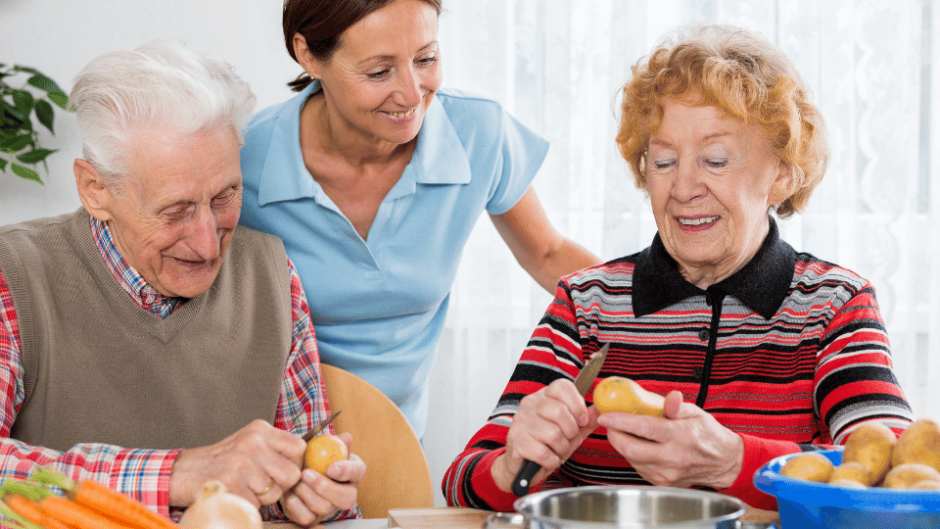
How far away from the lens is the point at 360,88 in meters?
1.64

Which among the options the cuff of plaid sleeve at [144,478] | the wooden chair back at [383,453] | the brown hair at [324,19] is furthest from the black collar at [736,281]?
the cuff of plaid sleeve at [144,478]

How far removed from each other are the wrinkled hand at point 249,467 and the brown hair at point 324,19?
795mm

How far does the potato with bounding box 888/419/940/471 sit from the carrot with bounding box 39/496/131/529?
79 centimetres

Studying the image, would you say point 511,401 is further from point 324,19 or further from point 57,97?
point 57,97

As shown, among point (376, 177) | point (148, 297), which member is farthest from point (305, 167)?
point (148, 297)

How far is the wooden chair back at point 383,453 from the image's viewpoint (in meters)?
1.50

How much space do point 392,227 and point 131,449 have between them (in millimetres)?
775

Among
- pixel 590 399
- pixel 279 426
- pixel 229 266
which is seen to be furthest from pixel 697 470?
pixel 229 266

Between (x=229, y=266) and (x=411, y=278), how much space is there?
410mm

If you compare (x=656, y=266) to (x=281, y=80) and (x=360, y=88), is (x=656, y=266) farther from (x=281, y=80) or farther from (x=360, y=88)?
(x=281, y=80)

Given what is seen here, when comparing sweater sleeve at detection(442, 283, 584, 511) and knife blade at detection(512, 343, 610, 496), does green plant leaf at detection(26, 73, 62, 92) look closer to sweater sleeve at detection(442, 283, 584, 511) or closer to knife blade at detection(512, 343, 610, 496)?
sweater sleeve at detection(442, 283, 584, 511)

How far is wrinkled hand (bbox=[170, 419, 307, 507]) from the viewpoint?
112 centimetres

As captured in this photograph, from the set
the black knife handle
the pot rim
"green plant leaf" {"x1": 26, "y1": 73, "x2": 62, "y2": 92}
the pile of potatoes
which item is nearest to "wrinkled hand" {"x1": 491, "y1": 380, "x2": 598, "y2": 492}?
the black knife handle

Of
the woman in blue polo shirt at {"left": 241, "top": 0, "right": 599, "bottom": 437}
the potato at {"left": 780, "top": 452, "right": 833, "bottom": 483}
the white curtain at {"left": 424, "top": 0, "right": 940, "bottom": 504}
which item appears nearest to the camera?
the potato at {"left": 780, "top": 452, "right": 833, "bottom": 483}
